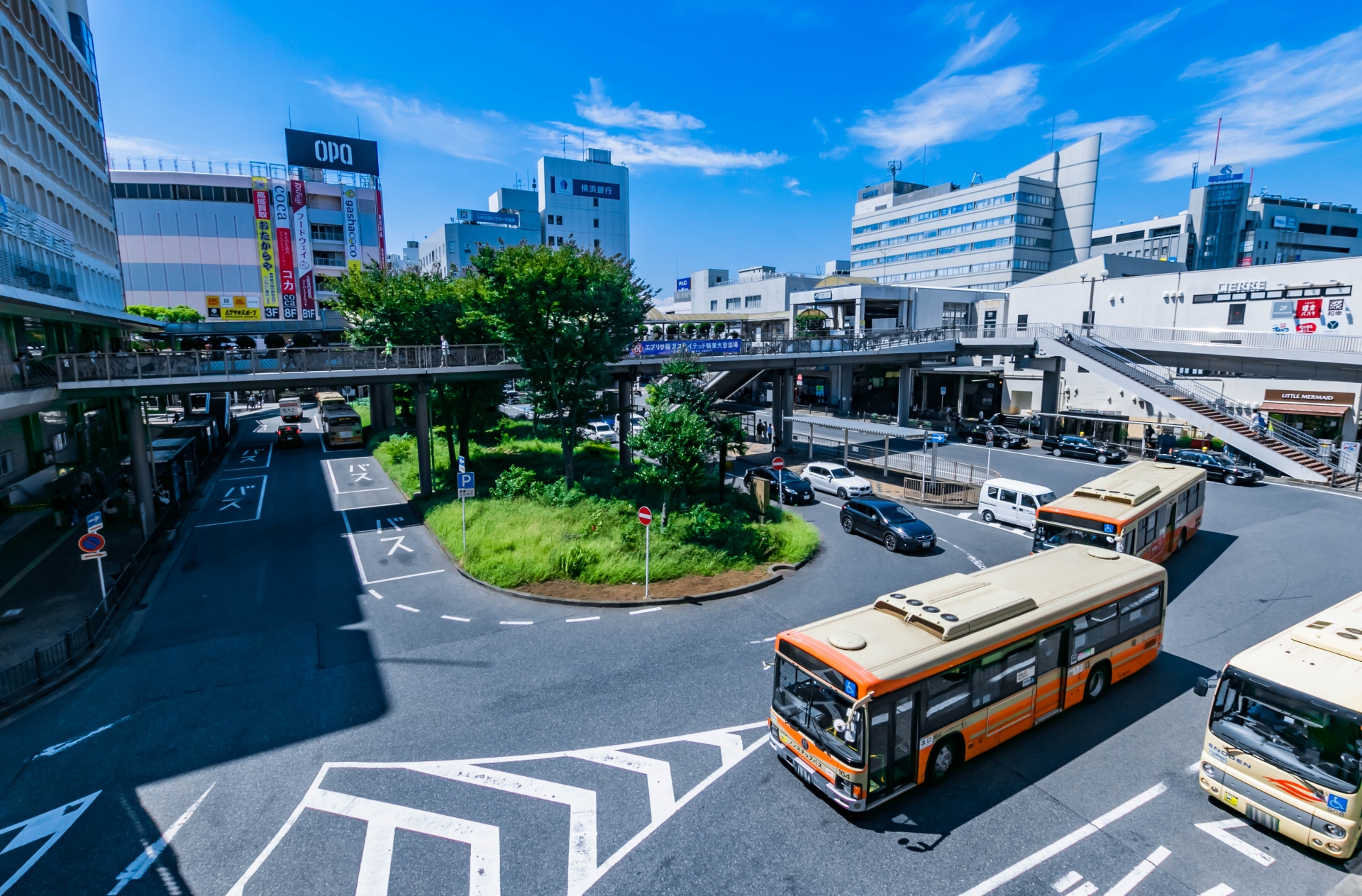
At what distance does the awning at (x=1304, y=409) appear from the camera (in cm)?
3284

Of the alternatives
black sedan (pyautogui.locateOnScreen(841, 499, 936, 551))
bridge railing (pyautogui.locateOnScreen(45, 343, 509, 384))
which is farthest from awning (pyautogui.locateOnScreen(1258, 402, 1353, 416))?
bridge railing (pyautogui.locateOnScreen(45, 343, 509, 384))

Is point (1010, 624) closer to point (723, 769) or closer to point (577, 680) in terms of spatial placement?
point (723, 769)

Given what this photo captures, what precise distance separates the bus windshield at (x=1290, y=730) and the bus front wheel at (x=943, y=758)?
3.25 m

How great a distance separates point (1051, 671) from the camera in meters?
10.1

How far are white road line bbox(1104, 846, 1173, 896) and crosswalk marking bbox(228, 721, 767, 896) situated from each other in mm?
4737

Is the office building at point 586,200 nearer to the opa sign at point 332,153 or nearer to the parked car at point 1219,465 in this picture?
the opa sign at point 332,153

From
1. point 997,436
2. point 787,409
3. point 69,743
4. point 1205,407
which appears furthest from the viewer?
point 997,436

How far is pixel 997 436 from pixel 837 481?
61.5 feet

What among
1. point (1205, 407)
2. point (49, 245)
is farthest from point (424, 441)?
point (1205, 407)

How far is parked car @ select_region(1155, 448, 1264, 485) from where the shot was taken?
28500 millimetres

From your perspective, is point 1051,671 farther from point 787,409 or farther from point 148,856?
point 787,409

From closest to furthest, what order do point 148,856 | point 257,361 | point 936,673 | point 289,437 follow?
point 148,856 → point 936,673 → point 257,361 → point 289,437

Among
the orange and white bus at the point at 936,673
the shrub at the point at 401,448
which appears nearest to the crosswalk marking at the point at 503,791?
the orange and white bus at the point at 936,673

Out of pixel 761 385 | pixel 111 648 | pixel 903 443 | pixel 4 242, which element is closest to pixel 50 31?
pixel 4 242
